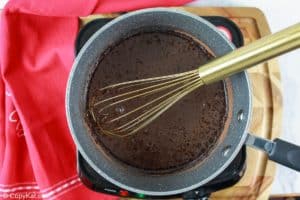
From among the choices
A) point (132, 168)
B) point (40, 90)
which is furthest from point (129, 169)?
point (40, 90)

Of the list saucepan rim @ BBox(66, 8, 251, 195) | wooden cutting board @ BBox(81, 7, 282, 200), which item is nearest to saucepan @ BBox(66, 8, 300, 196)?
saucepan rim @ BBox(66, 8, 251, 195)

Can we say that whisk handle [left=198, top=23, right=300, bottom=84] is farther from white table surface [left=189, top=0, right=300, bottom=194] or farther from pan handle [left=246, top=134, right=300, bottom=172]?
white table surface [left=189, top=0, right=300, bottom=194]

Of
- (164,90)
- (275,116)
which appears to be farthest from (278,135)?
(164,90)

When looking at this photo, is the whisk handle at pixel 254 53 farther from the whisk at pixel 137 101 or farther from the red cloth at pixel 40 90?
the red cloth at pixel 40 90

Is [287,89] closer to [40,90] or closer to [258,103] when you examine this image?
[258,103]

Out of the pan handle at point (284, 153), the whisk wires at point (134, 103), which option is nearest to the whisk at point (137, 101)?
the whisk wires at point (134, 103)

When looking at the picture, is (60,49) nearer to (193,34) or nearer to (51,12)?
(51,12)
